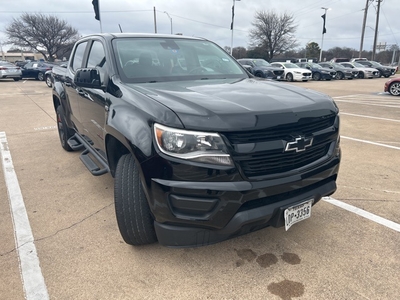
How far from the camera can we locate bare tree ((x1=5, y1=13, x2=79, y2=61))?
1778 inches

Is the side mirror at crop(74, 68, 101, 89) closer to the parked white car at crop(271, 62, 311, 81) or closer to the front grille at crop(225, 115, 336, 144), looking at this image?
the front grille at crop(225, 115, 336, 144)

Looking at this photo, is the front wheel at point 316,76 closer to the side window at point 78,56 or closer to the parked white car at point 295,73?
the parked white car at point 295,73

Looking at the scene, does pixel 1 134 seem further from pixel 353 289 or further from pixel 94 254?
pixel 353 289

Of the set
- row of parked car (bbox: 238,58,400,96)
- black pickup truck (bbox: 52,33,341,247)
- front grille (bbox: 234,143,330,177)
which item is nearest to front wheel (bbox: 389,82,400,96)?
row of parked car (bbox: 238,58,400,96)

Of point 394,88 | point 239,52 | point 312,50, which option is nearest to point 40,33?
point 239,52

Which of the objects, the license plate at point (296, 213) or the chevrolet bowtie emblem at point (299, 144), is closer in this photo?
the chevrolet bowtie emblem at point (299, 144)

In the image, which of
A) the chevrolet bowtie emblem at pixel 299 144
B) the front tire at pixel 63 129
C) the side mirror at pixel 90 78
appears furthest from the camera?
the front tire at pixel 63 129

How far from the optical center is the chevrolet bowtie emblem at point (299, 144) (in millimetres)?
2154

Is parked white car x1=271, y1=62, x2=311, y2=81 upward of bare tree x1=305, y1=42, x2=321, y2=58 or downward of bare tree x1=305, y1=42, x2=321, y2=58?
downward

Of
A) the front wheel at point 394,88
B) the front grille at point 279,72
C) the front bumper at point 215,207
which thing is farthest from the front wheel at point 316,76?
the front bumper at point 215,207

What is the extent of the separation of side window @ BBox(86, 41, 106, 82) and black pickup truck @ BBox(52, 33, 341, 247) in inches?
5.9

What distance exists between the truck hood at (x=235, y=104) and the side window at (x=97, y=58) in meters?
0.64

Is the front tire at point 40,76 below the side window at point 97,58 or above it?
below

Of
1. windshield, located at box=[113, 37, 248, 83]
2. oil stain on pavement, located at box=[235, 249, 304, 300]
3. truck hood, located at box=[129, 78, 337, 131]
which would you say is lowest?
oil stain on pavement, located at box=[235, 249, 304, 300]
